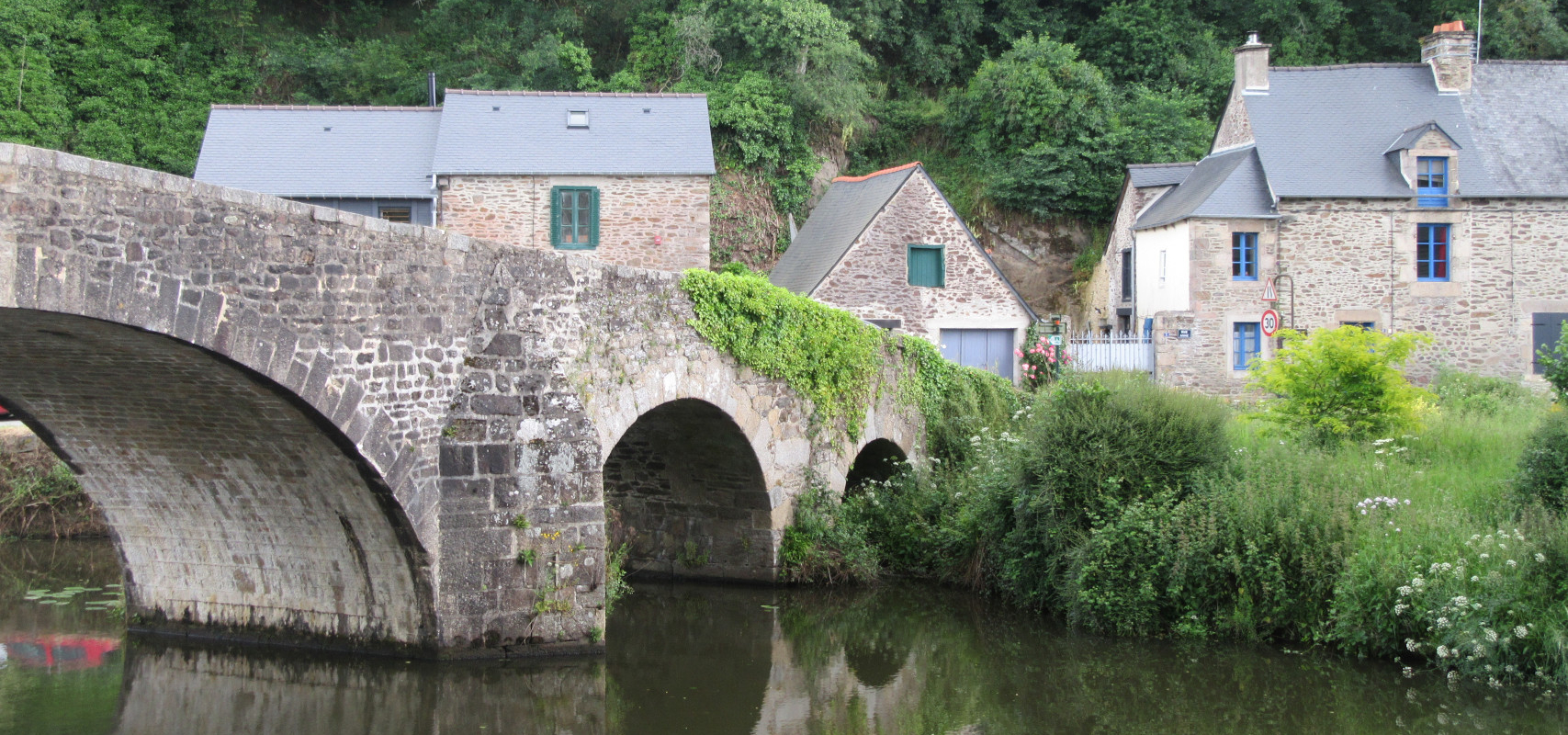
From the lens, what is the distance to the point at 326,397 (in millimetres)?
7551

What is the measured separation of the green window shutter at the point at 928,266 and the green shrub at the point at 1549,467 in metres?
10.8

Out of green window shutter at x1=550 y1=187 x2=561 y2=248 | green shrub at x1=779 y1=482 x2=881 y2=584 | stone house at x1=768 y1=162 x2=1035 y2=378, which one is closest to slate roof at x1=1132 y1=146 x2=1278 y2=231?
stone house at x1=768 y1=162 x2=1035 y2=378

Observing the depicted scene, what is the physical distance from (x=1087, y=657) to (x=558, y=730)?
4121 millimetres

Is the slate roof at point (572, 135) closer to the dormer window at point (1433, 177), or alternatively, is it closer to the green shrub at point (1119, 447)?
the green shrub at point (1119, 447)

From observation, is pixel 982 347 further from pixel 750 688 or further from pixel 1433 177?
pixel 750 688

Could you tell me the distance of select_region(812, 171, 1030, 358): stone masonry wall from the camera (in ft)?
64.6

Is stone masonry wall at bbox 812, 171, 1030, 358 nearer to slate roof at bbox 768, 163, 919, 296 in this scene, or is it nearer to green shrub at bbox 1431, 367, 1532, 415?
slate roof at bbox 768, 163, 919, 296

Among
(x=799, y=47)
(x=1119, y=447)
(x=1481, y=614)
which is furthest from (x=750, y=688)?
(x=799, y=47)

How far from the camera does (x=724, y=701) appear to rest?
28.0 ft

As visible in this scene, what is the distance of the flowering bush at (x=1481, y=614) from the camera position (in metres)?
8.41

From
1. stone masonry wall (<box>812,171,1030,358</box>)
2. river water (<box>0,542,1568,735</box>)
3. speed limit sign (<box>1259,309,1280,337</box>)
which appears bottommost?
river water (<box>0,542,1568,735</box>)

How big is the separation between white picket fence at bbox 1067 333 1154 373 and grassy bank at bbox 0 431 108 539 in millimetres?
14385

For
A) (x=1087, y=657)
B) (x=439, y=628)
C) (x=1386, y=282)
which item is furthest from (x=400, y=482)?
(x=1386, y=282)

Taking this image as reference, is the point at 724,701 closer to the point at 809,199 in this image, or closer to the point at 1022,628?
the point at 1022,628
